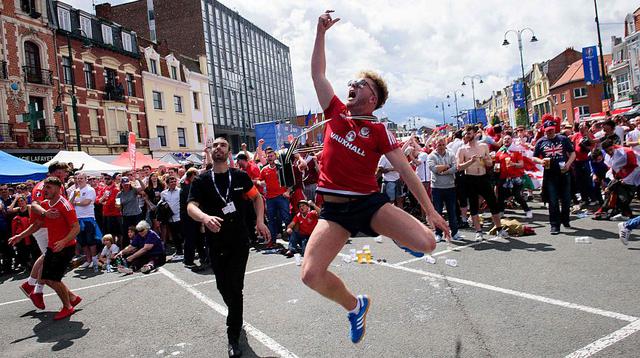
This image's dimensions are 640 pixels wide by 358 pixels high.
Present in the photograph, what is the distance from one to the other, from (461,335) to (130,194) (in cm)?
858

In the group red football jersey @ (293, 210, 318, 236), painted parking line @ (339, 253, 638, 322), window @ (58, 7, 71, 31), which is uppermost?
window @ (58, 7, 71, 31)

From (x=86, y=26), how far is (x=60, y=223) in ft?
94.0

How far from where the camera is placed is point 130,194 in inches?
401

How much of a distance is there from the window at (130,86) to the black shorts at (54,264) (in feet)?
→ 98.6

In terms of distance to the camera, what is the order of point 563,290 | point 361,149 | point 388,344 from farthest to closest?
1. point 563,290
2. point 388,344
3. point 361,149

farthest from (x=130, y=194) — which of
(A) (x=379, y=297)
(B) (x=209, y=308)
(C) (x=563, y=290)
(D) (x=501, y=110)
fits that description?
(D) (x=501, y=110)

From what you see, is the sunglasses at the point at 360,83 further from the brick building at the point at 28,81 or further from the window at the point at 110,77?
the window at the point at 110,77

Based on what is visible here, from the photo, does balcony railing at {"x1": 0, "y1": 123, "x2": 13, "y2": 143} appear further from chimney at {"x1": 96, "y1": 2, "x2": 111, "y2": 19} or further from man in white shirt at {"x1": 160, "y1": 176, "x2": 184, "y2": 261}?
chimney at {"x1": 96, "y1": 2, "x2": 111, "y2": 19}

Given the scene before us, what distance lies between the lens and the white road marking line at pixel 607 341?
10.5ft

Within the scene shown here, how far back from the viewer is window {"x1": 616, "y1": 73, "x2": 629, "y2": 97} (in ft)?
171

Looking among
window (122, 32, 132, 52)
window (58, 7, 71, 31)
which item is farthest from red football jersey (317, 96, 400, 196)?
window (122, 32, 132, 52)

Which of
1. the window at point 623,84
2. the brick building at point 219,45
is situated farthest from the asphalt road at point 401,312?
the window at point 623,84

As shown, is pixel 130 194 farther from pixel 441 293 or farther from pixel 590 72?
pixel 590 72

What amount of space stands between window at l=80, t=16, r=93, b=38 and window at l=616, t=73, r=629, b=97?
55460mm
